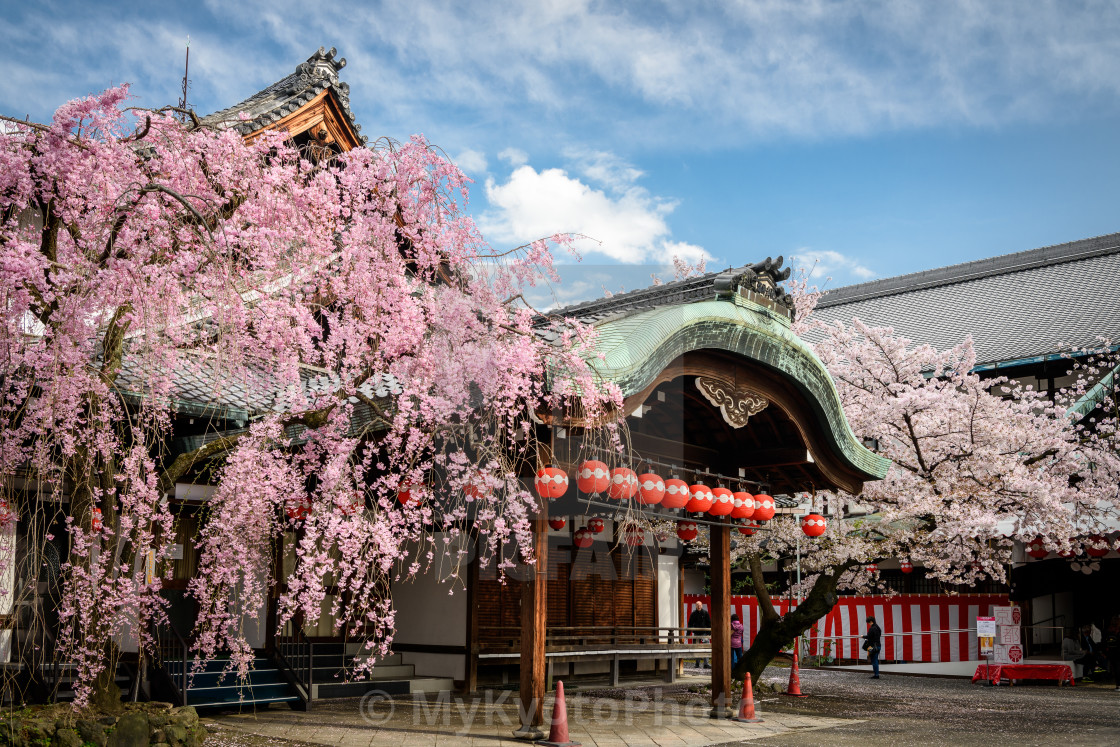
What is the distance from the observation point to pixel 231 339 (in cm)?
809

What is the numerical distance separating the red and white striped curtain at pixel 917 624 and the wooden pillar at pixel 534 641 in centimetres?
1600

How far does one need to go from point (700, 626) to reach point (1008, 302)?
53.7ft

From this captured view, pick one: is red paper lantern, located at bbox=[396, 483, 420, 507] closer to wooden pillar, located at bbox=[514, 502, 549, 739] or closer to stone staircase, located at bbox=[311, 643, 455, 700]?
wooden pillar, located at bbox=[514, 502, 549, 739]

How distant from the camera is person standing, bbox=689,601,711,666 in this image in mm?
19859

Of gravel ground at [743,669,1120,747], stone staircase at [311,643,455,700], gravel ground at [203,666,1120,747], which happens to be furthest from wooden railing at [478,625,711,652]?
gravel ground at [743,669,1120,747]

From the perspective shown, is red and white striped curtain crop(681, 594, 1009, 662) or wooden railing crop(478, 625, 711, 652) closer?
wooden railing crop(478, 625, 711, 652)

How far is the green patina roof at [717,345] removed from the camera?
9.86 meters

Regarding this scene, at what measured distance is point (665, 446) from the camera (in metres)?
13.5

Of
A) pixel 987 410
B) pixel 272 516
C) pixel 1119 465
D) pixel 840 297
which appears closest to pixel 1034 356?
pixel 1119 465

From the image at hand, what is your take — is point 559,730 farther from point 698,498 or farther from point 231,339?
point 231,339

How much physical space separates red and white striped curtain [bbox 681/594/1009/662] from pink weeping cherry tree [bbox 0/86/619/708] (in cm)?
1839

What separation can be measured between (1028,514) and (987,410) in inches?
85.6

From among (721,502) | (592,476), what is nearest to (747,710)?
(721,502)

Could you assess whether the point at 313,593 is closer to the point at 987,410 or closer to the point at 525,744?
the point at 525,744
